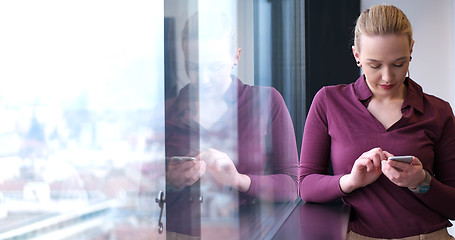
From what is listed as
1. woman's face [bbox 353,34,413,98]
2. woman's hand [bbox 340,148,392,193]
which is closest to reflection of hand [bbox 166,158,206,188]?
woman's hand [bbox 340,148,392,193]

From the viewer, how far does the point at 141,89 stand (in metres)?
0.82

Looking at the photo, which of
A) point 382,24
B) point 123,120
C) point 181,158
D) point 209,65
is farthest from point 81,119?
point 382,24

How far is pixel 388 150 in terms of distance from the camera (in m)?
1.47

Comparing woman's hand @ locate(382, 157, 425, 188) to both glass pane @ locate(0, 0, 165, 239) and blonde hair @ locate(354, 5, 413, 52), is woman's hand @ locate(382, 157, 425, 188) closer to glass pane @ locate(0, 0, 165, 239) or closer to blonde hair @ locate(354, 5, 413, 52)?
blonde hair @ locate(354, 5, 413, 52)

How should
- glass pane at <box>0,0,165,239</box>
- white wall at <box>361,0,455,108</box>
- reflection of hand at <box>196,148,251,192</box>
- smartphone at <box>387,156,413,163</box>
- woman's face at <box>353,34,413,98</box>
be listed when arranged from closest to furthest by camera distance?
glass pane at <box>0,0,165,239</box>
reflection of hand at <box>196,148,251,192</box>
smartphone at <box>387,156,413,163</box>
woman's face at <box>353,34,413,98</box>
white wall at <box>361,0,455,108</box>

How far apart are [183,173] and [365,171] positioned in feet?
2.11

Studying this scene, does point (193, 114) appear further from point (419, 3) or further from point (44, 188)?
point (419, 3)

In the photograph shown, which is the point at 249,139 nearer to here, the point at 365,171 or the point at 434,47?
the point at 365,171

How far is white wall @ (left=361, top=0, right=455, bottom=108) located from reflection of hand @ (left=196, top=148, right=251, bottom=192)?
249 centimetres

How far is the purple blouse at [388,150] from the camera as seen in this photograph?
4.77 ft

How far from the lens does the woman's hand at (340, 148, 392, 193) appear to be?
1350 mm

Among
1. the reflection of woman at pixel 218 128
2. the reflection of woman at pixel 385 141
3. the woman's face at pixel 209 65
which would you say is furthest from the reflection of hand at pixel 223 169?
the reflection of woman at pixel 385 141

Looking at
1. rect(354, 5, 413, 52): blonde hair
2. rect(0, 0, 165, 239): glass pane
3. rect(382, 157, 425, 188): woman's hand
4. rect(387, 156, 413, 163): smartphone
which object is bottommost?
rect(382, 157, 425, 188): woman's hand

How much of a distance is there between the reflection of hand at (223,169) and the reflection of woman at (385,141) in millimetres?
284
